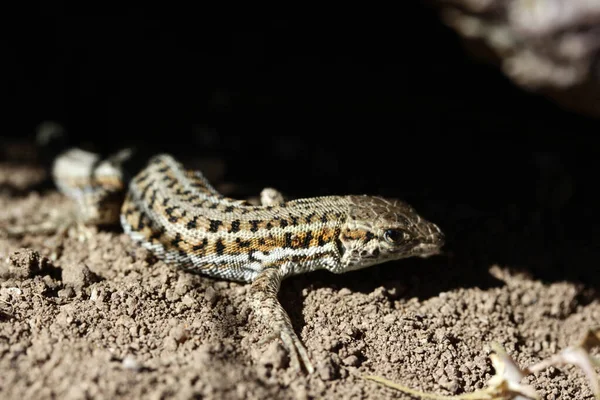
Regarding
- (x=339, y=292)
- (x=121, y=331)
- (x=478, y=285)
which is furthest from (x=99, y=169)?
(x=478, y=285)

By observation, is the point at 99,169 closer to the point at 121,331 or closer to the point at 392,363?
the point at 121,331

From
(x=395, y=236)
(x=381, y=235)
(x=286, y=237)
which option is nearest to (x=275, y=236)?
Result: (x=286, y=237)

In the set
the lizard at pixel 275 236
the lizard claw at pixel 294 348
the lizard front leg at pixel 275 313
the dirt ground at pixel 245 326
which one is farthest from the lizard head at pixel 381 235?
the lizard claw at pixel 294 348

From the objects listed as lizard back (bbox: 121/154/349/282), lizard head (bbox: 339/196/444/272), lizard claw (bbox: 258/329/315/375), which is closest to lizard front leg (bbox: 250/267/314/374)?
lizard claw (bbox: 258/329/315/375)

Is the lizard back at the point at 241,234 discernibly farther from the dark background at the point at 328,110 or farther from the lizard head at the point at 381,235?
the dark background at the point at 328,110

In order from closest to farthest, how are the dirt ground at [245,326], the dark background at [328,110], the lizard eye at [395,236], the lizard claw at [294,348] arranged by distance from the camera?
the dirt ground at [245,326], the lizard claw at [294,348], the lizard eye at [395,236], the dark background at [328,110]
